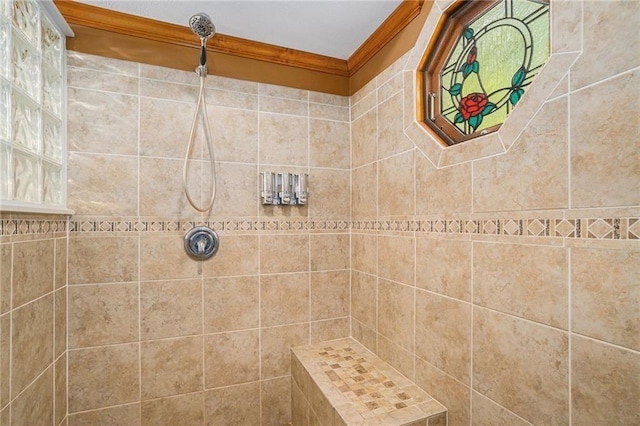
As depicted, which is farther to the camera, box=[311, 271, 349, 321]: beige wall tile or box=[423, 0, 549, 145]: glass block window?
box=[311, 271, 349, 321]: beige wall tile

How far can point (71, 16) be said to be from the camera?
1417 mm

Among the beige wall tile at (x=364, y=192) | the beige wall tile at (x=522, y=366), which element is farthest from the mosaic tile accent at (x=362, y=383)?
the beige wall tile at (x=364, y=192)

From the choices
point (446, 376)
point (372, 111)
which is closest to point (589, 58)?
point (372, 111)

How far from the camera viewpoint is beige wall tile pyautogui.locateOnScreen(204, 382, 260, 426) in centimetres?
163

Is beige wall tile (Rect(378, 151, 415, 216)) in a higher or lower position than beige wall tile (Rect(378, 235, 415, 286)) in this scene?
higher

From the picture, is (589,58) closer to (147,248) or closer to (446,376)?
(446,376)

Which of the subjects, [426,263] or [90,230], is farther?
[90,230]

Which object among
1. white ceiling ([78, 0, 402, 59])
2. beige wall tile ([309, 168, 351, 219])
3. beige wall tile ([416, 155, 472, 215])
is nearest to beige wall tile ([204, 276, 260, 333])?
beige wall tile ([309, 168, 351, 219])

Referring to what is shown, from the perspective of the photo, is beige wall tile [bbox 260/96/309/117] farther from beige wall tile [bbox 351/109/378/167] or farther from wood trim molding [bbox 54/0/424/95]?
beige wall tile [bbox 351/109/378/167]

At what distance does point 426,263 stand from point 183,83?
152 cm

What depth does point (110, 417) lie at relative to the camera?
4.85ft

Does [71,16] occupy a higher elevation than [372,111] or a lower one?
higher

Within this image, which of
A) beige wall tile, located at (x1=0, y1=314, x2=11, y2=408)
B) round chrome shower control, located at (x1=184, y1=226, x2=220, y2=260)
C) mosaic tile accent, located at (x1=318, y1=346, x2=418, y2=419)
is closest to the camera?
beige wall tile, located at (x1=0, y1=314, x2=11, y2=408)

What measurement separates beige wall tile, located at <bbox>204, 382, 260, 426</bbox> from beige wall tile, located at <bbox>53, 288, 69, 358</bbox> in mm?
709
